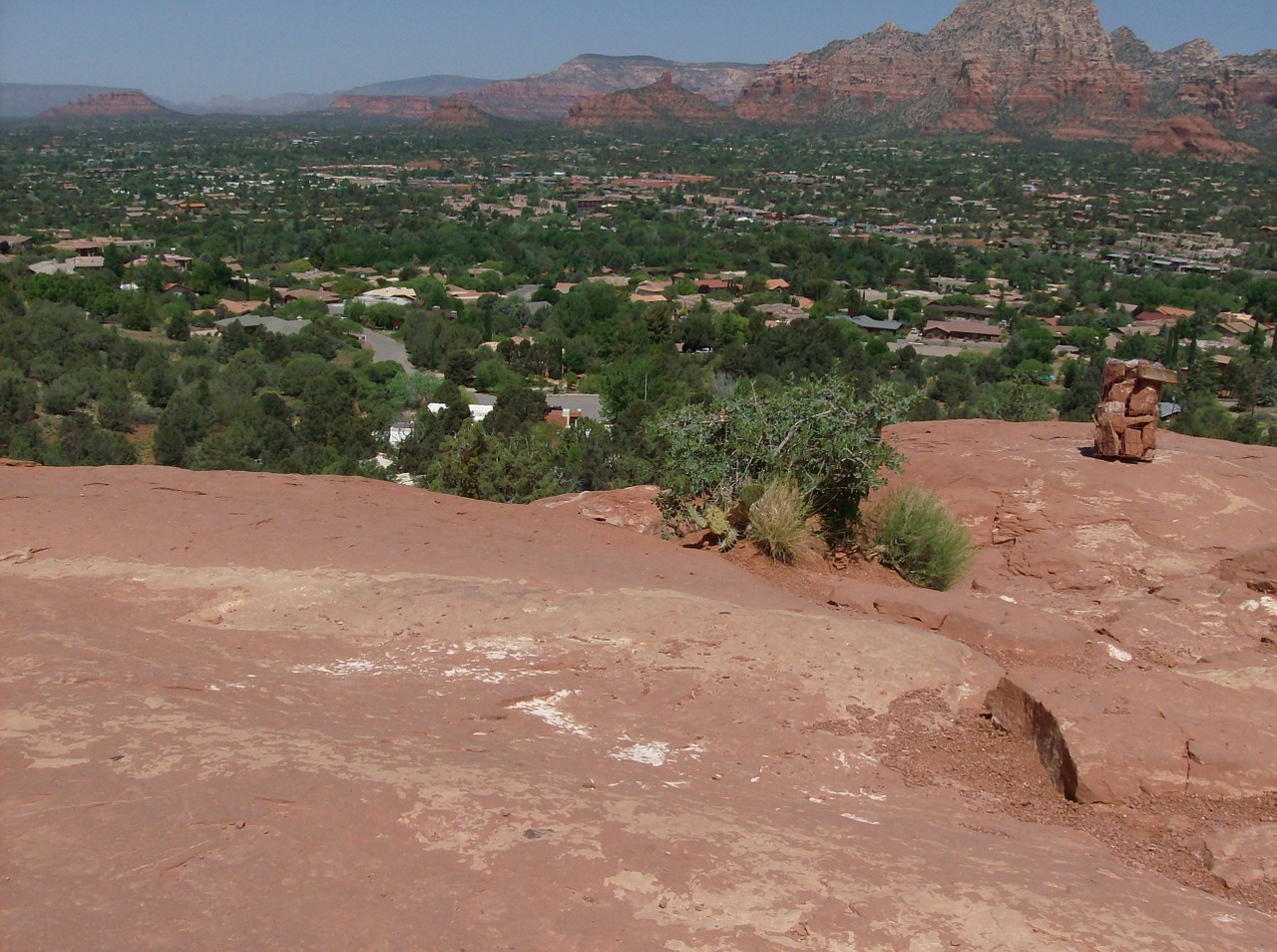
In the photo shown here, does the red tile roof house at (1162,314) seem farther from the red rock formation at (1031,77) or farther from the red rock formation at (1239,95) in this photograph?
the red rock formation at (1239,95)

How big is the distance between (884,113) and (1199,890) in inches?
8063

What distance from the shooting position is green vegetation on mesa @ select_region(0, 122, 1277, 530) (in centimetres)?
2369

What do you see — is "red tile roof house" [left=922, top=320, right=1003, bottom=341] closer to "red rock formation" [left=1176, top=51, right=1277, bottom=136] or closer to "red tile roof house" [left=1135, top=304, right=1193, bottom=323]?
"red tile roof house" [left=1135, top=304, right=1193, bottom=323]

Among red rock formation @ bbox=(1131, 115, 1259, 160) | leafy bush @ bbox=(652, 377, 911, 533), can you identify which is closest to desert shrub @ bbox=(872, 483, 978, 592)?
leafy bush @ bbox=(652, 377, 911, 533)

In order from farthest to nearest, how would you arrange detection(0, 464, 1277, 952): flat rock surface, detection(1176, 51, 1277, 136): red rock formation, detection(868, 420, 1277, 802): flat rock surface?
detection(1176, 51, 1277, 136): red rock formation → detection(868, 420, 1277, 802): flat rock surface → detection(0, 464, 1277, 952): flat rock surface

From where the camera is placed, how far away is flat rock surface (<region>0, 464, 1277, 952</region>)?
13.3ft

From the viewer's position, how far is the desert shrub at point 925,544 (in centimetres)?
1035

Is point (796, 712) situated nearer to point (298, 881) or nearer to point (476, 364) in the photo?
point (298, 881)

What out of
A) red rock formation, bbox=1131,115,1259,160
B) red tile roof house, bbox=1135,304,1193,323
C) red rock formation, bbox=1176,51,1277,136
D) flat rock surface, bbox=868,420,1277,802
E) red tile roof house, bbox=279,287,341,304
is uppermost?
red rock formation, bbox=1176,51,1277,136

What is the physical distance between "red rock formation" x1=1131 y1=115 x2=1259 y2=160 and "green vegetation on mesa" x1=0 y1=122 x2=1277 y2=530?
807 inches

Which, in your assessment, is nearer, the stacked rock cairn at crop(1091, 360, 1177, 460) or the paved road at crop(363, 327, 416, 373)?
the stacked rock cairn at crop(1091, 360, 1177, 460)

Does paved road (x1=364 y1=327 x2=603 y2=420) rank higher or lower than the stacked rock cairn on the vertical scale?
lower

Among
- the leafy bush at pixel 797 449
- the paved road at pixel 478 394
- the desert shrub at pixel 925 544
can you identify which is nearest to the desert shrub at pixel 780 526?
the leafy bush at pixel 797 449

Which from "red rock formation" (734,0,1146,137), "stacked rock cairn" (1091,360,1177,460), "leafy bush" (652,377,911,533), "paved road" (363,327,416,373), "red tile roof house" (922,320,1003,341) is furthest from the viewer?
"red rock formation" (734,0,1146,137)
